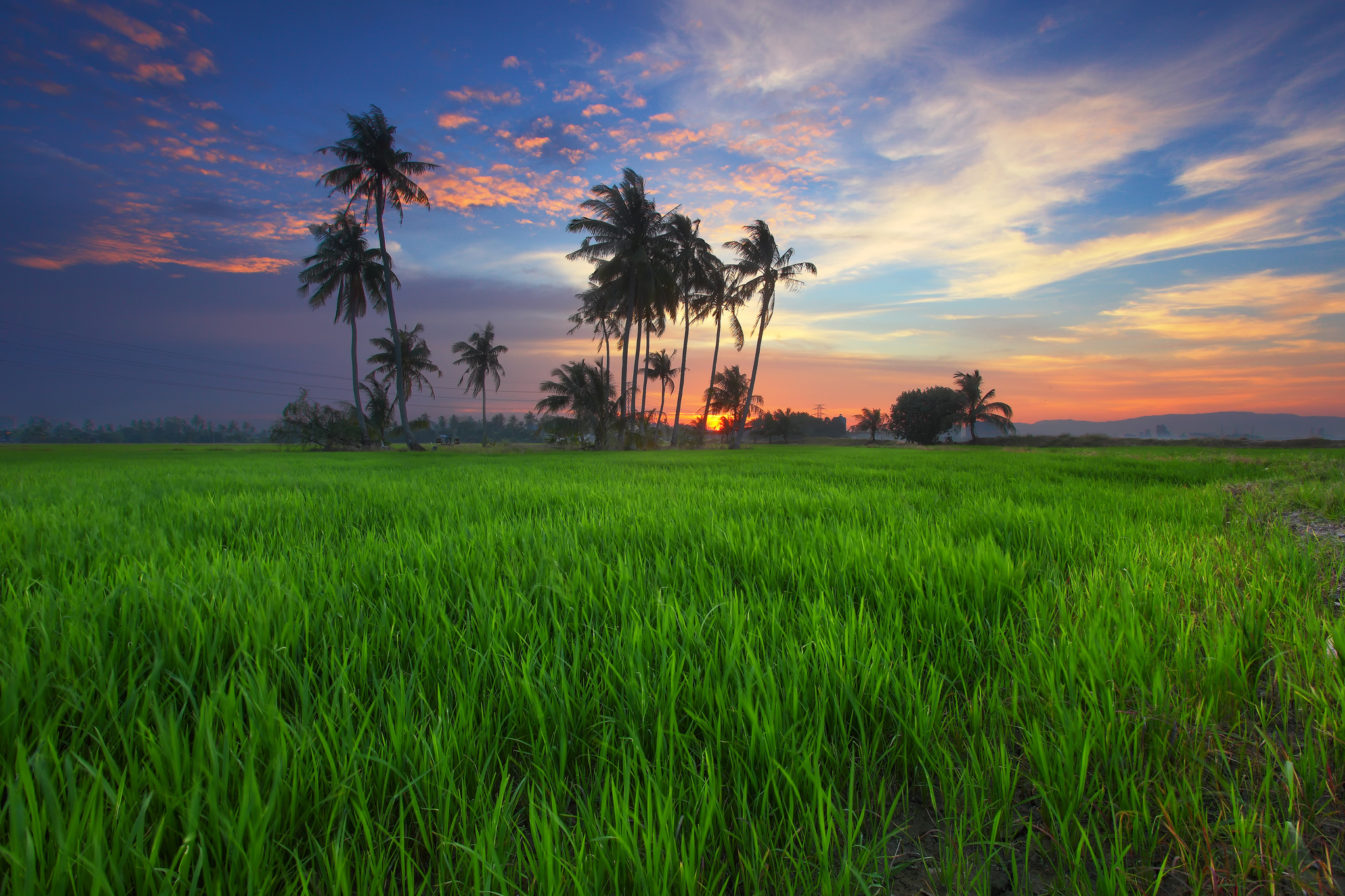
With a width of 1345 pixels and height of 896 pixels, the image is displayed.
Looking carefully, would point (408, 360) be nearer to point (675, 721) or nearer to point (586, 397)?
point (586, 397)

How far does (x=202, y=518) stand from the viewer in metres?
3.09

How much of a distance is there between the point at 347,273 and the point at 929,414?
44120 millimetres

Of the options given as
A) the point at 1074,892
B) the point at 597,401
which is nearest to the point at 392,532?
the point at 1074,892

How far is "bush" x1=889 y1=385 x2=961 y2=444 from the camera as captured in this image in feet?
144

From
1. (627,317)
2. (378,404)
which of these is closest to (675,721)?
(627,317)

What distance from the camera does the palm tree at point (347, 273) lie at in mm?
24906

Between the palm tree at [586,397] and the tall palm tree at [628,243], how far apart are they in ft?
6.65

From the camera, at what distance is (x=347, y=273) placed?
24953 mm

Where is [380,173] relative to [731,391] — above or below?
above

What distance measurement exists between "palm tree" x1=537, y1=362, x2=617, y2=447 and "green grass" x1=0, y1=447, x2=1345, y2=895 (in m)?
24.0

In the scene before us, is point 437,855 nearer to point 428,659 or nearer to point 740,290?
point 428,659

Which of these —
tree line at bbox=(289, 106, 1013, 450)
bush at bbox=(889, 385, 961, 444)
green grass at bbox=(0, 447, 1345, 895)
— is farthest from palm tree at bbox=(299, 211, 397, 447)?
bush at bbox=(889, 385, 961, 444)

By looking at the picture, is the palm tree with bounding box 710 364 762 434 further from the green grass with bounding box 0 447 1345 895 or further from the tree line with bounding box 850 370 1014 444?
the green grass with bounding box 0 447 1345 895

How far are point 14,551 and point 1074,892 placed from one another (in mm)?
3679
